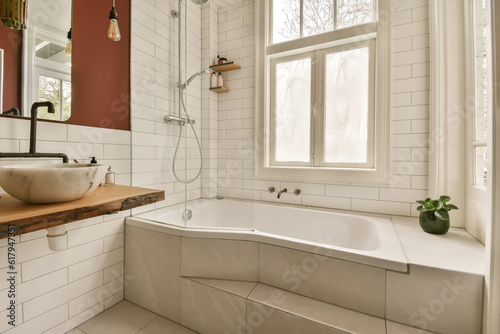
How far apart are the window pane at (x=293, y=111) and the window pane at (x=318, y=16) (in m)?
0.29

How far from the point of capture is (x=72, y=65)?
1.43m

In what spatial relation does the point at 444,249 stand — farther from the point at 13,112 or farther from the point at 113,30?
the point at 13,112

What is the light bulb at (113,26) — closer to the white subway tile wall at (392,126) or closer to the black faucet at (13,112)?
the black faucet at (13,112)

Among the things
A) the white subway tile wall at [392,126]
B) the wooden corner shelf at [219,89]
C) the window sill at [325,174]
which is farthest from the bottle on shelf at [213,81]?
the window sill at [325,174]

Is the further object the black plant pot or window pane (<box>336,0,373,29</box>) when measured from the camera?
window pane (<box>336,0,373,29</box>)

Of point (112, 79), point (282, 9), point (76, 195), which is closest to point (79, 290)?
point (76, 195)

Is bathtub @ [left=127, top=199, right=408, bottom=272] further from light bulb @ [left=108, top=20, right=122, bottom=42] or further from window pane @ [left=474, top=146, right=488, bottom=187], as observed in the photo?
light bulb @ [left=108, top=20, right=122, bottom=42]

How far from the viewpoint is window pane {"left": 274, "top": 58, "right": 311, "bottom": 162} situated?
7.39ft

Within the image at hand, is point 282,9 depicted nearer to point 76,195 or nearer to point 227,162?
point 227,162

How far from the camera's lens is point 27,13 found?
124cm

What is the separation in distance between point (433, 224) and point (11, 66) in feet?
8.77

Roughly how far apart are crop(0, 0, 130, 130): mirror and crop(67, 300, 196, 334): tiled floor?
1349mm

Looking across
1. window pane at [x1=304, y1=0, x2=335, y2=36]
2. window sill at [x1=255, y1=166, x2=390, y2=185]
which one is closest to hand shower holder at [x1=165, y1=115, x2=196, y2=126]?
window sill at [x1=255, y1=166, x2=390, y2=185]

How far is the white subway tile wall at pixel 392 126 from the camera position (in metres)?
1.75
